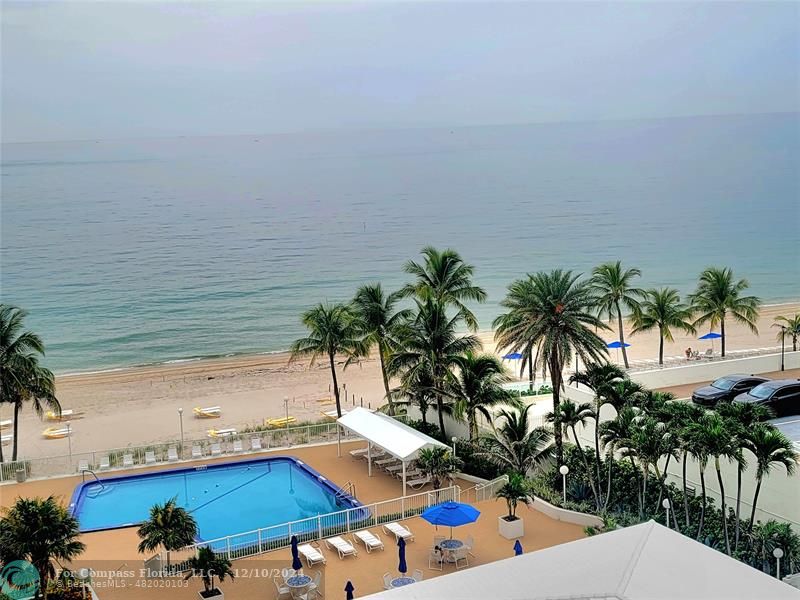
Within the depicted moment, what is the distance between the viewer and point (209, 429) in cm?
3350

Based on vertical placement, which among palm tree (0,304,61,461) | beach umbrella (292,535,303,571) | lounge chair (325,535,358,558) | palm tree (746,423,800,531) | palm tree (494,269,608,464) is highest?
palm tree (494,269,608,464)

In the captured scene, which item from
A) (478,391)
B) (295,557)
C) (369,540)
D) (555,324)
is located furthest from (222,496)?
(555,324)

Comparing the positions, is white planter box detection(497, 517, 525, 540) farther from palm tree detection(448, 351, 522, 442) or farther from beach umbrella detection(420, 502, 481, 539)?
palm tree detection(448, 351, 522, 442)

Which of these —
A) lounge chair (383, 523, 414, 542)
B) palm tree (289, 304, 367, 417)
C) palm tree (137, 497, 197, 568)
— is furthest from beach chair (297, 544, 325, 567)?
palm tree (289, 304, 367, 417)

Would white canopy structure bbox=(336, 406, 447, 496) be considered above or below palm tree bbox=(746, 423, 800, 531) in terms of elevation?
below

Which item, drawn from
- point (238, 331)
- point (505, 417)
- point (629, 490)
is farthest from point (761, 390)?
point (238, 331)

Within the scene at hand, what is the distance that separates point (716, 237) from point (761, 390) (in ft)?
314

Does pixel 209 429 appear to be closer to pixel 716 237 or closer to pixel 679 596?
pixel 679 596

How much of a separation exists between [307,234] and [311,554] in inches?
3641

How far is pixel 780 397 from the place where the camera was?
20.7 metres

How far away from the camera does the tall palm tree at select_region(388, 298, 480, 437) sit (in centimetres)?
2466

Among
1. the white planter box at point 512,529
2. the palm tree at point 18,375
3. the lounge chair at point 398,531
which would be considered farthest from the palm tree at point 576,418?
the palm tree at point 18,375

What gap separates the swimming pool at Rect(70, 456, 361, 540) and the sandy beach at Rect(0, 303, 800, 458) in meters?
8.18

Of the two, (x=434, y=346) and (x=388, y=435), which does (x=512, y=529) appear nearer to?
(x=388, y=435)
